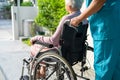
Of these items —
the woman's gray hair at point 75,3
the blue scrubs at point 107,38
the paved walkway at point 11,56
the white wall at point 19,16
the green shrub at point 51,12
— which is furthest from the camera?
the white wall at point 19,16

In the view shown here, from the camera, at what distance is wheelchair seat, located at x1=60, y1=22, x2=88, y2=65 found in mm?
3222

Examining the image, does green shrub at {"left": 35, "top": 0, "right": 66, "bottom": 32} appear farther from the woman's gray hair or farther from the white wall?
the woman's gray hair

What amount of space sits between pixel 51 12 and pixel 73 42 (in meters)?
4.34

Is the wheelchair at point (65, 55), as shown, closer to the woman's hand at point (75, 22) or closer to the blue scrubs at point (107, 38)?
the woman's hand at point (75, 22)

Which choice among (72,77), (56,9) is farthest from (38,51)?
(56,9)

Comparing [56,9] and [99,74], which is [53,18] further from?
[99,74]

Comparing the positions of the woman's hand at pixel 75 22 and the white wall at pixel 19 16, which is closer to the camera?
the woman's hand at pixel 75 22

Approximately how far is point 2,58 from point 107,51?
4240 mm

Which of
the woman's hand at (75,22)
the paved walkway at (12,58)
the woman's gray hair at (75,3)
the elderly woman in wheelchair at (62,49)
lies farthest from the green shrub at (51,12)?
the woman's hand at (75,22)

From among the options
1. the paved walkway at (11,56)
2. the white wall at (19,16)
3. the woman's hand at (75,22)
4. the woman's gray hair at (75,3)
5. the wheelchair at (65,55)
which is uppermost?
the woman's gray hair at (75,3)

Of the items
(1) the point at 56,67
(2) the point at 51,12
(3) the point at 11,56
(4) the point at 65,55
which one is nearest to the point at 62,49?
(4) the point at 65,55

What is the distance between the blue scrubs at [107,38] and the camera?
279 cm

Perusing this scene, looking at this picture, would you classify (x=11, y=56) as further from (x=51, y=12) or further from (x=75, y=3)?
(x=75, y=3)

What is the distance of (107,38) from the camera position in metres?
2.82
